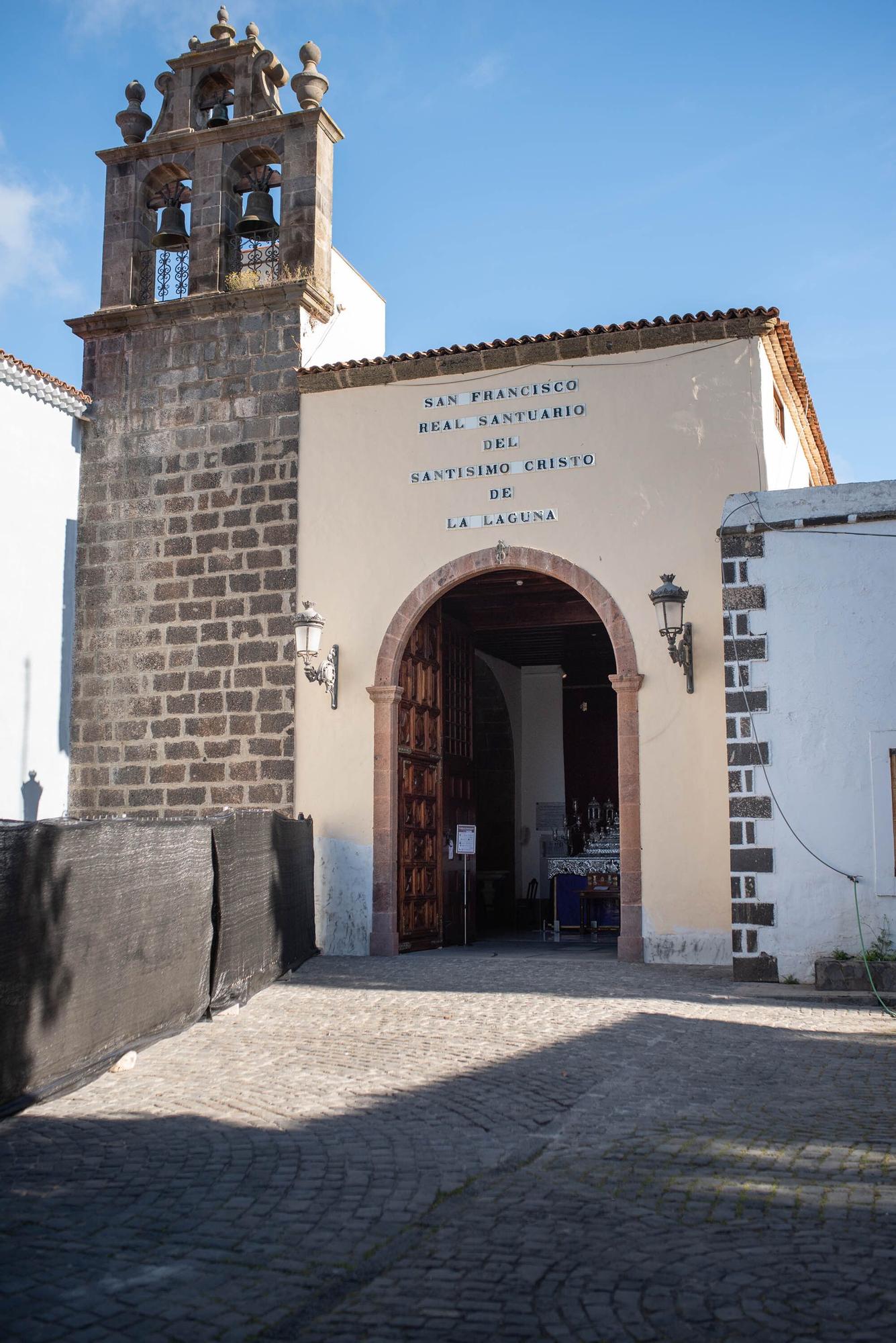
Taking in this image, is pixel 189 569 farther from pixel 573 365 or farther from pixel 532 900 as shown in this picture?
pixel 532 900

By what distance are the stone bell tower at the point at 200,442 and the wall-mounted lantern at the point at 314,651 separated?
37 centimetres

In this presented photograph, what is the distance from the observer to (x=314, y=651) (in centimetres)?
1175

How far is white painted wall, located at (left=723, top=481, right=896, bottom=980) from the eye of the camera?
909 centimetres

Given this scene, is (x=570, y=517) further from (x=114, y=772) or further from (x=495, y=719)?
(x=495, y=719)

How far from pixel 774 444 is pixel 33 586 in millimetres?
7342

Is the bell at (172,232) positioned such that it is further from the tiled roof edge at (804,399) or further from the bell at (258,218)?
the tiled roof edge at (804,399)

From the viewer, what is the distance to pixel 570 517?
11.5 meters

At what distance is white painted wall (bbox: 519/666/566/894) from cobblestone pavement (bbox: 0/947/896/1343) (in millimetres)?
11381

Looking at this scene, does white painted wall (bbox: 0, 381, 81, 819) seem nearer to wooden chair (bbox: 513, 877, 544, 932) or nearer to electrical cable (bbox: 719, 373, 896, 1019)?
electrical cable (bbox: 719, 373, 896, 1019)

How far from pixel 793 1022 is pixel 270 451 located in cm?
782

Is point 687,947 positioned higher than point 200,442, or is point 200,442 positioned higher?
point 200,442

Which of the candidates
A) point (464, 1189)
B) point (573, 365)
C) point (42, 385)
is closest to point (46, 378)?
point (42, 385)

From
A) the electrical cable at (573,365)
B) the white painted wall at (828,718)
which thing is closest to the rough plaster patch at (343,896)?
the white painted wall at (828,718)

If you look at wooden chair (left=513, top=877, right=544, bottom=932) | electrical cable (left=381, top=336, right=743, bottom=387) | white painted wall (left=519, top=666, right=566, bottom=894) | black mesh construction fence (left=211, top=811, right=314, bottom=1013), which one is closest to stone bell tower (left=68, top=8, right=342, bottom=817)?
electrical cable (left=381, top=336, right=743, bottom=387)
